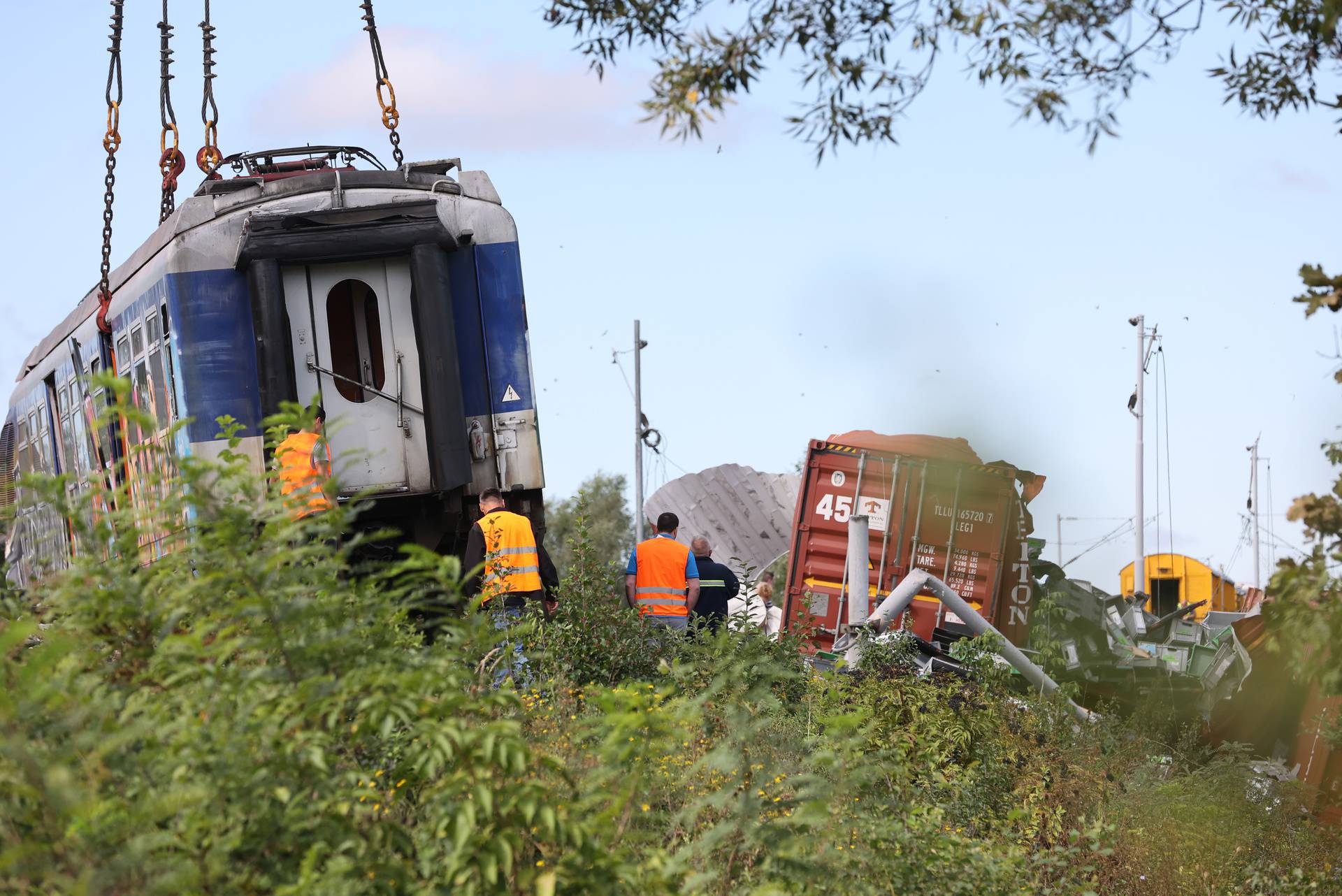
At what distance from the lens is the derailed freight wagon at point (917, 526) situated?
14.4 meters

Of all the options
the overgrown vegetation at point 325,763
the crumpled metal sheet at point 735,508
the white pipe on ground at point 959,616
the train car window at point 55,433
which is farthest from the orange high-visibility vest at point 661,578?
the crumpled metal sheet at point 735,508

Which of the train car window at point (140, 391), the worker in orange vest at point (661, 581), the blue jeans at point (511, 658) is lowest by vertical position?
the worker in orange vest at point (661, 581)

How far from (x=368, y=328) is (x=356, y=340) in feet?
0.39

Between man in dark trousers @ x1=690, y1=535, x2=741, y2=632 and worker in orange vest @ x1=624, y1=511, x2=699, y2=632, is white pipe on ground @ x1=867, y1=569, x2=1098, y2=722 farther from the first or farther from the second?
man in dark trousers @ x1=690, y1=535, x2=741, y2=632

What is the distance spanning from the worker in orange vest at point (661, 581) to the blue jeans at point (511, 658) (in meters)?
2.11

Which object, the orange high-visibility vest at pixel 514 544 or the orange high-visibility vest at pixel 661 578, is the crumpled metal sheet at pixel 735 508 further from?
the orange high-visibility vest at pixel 514 544

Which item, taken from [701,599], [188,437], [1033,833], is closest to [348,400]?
[188,437]

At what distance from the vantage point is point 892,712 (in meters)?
8.58

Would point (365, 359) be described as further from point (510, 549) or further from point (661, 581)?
point (661, 581)

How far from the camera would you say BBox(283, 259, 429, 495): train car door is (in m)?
10.3

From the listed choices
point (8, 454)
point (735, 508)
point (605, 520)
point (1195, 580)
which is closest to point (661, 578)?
point (8, 454)

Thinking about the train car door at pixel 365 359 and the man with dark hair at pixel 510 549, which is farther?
the train car door at pixel 365 359

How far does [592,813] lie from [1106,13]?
3591 millimetres

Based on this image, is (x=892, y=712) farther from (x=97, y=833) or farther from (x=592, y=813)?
(x=97, y=833)
